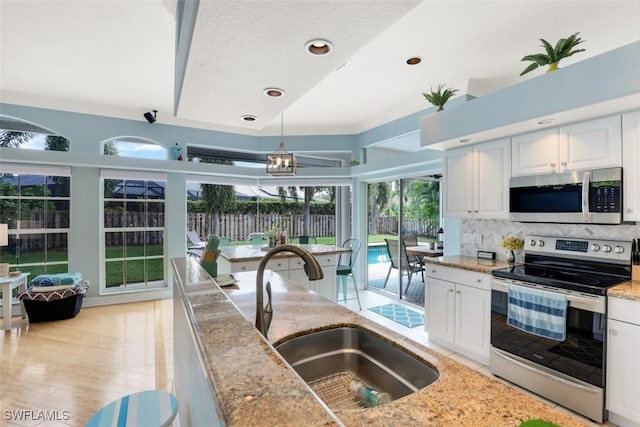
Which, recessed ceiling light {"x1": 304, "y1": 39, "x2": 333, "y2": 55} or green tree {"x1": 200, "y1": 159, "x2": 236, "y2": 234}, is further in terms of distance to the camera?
green tree {"x1": 200, "y1": 159, "x2": 236, "y2": 234}

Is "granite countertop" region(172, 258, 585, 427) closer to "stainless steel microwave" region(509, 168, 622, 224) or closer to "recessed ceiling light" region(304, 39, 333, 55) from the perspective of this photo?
"recessed ceiling light" region(304, 39, 333, 55)

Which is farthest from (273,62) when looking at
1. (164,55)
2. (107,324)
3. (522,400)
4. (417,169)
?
(107,324)

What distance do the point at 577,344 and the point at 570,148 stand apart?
1.60m

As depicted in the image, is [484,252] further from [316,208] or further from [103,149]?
[103,149]

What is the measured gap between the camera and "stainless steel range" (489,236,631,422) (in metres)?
2.26

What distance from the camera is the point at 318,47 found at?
1.73m

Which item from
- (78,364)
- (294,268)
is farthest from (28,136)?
(294,268)

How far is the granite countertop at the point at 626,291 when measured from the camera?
6.91ft

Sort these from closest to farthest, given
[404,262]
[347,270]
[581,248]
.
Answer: [581,248] → [347,270] → [404,262]

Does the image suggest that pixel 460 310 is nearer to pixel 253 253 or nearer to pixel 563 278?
pixel 563 278

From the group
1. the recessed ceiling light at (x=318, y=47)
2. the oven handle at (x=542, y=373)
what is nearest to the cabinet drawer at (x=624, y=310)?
the oven handle at (x=542, y=373)

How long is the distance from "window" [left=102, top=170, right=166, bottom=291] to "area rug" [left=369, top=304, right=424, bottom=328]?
3785 millimetres

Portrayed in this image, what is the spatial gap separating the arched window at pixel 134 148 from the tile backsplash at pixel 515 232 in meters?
5.03

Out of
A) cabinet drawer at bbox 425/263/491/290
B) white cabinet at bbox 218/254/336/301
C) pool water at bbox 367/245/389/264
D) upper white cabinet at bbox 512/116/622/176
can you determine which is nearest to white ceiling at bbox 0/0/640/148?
upper white cabinet at bbox 512/116/622/176
